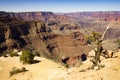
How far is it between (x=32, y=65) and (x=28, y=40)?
117 metres

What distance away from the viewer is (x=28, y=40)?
155 metres

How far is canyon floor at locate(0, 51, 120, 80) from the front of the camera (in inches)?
798

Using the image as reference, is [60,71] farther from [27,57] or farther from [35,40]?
[35,40]

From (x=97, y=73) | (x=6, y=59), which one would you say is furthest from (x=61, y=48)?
(x=97, y=73)

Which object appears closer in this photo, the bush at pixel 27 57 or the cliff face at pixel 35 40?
the bush at pixel 27 57

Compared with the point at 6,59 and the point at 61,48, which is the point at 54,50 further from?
the point at 6,59

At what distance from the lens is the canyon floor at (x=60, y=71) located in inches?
798

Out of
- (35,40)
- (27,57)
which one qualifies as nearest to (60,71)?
(27,57)

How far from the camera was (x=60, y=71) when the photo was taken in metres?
29.7

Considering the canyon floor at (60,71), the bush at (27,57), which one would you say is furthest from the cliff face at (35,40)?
the canyon floor at (60,71)

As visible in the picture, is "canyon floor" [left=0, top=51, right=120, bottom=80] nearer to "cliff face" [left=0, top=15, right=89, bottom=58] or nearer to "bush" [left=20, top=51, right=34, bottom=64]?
"bush" [left=20, top=51, right=34, bottom=64]

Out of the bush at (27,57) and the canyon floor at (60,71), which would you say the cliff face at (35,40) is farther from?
the canyon floor at (60,71)

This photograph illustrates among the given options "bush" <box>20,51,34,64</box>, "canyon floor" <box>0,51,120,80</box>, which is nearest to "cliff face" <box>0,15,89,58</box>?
"bush" <box>20,51,34,64</box>

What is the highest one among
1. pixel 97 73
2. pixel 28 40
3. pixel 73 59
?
pixel 97 73
